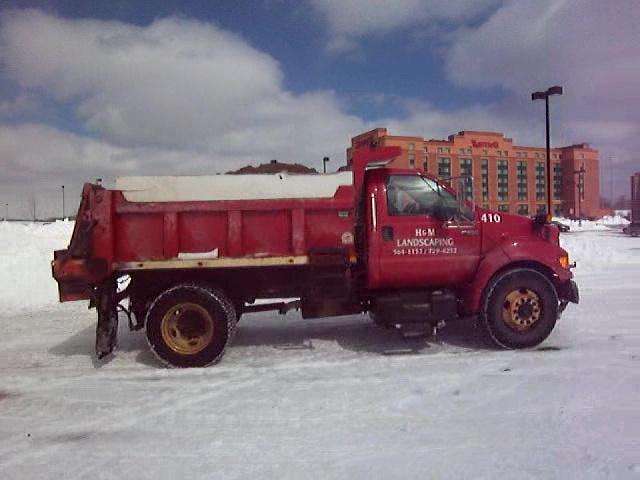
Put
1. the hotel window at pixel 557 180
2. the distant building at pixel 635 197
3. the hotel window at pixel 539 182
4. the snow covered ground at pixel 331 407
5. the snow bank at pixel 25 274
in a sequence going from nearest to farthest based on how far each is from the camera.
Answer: the snow covered ground at pixel 331 407 → the snow bank at pixel 25 274 → the distant building at pixel 635 197 → the hotel window at pixel 539 182 → the hotel window at pixel 557 180

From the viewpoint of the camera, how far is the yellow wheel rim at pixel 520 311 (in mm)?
6438

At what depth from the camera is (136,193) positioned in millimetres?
5941

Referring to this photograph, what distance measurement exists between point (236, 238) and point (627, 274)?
10850 mm

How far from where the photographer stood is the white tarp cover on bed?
5961 mm

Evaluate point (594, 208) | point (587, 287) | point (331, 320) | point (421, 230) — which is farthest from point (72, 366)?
point (594, 208)

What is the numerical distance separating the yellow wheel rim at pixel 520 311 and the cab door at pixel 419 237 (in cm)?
59

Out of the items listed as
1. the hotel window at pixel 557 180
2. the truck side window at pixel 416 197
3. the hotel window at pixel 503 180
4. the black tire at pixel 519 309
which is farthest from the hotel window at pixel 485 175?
the truck side window at pixel 416 197

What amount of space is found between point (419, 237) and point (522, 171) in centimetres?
8612

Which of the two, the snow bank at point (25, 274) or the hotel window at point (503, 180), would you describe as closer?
the snow bank at point (25, 274)

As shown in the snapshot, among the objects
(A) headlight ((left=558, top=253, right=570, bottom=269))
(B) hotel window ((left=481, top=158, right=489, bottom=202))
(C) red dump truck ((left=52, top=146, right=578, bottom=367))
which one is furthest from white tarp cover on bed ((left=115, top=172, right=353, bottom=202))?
(B) hotel window ((left=481, top=158, right=489, bottom=202))

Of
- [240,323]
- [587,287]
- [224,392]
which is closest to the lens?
[224,392]

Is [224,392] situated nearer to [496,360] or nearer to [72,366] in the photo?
A: [72,366]

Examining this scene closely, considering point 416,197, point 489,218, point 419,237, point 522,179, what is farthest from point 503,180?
point 419,237

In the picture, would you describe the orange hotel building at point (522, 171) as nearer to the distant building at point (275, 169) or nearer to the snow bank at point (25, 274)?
the snow bank at point (25, 274)
